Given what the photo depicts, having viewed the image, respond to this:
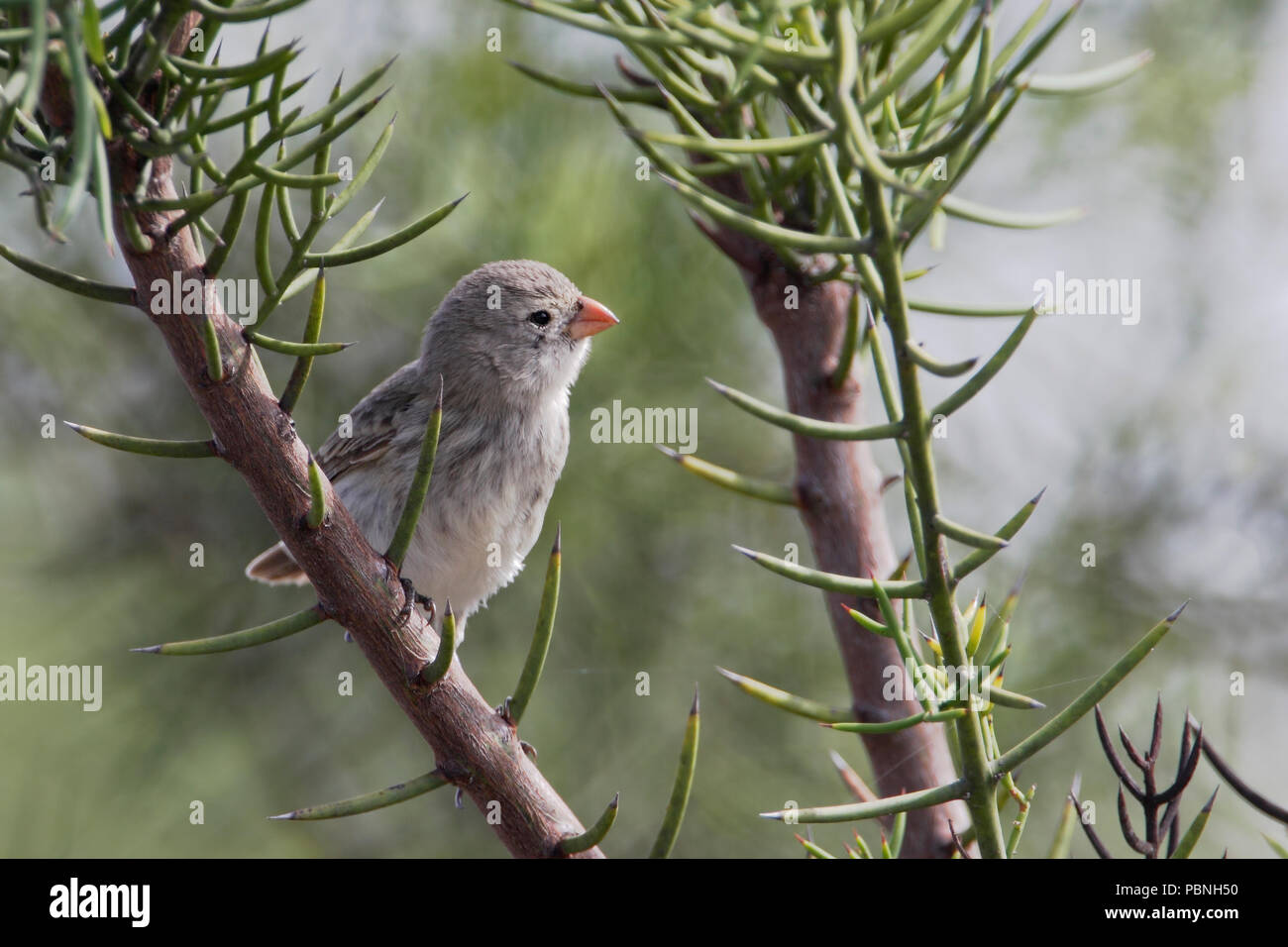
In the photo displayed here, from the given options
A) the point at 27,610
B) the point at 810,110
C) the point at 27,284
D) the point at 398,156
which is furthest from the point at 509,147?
the point at 810,110

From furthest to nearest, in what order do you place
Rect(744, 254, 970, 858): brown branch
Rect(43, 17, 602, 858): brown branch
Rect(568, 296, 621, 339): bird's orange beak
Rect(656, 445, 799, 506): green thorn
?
Rect(568, 296, 621, 339): bird's orange beak, Rect(744, 254, 970, 858): brown branch, Rect(656, 445, 799, 506): green thorn, Rect(43, 17, 602, 858): brown branch

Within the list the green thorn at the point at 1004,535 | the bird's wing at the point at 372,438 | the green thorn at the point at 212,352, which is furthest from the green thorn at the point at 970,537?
the bird's wing at the point at 372,438

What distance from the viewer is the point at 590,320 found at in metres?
2.71

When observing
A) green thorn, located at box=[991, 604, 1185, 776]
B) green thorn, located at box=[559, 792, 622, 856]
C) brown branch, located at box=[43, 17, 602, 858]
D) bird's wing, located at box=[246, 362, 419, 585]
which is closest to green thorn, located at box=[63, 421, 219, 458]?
brown branch, located at box=[43, 17, 602, 858]

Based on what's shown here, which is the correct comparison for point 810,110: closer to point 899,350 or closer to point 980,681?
point 899,350

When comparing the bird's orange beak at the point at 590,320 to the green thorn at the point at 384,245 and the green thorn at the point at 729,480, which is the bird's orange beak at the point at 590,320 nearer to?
the green thorn at the point at 729,480

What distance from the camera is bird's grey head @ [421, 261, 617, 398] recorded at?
2.84m

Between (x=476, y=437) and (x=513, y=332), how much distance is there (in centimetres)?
40

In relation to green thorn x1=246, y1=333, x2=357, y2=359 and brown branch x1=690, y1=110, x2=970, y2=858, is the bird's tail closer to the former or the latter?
brown branch x1=690, y1=110, x2=970, y2=858

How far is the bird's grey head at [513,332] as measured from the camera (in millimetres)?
2838

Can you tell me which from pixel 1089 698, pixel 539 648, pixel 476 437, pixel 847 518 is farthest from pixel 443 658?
pixel 476 437

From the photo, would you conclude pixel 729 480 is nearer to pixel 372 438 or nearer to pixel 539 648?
pixel 539 648

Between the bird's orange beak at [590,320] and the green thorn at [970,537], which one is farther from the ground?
the bird's orange beak at [590,320]

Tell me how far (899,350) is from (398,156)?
190 centimetres
